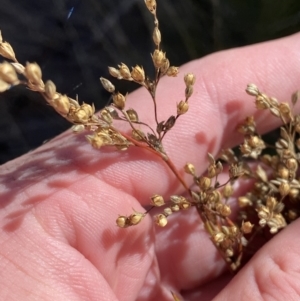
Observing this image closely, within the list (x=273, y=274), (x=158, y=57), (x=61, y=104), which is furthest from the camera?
(x=273, y=274)

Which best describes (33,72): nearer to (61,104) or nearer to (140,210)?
(61,104)

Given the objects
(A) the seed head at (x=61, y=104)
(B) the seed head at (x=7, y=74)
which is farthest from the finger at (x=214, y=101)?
(B) the seed head at (x=7, y=74)

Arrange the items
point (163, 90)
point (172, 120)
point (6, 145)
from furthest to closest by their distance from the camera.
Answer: point (6, 145), point (163, 90), point (172, 120)

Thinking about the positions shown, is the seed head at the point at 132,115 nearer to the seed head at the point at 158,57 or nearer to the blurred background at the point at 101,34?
the seed head at the point at 158,57

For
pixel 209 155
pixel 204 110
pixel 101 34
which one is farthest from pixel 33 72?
pixel 101 34

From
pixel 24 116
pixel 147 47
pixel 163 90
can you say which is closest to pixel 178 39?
pixel 147 47

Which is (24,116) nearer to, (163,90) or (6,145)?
(6,145)

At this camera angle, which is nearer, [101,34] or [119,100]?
[119,100]
